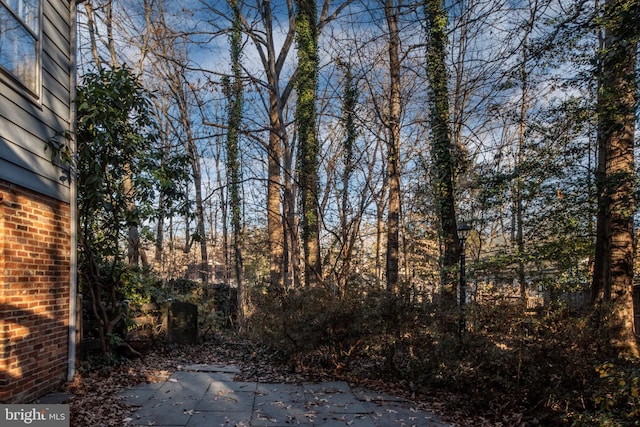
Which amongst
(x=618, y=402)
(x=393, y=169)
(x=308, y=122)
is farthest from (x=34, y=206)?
(x=393, y=169)

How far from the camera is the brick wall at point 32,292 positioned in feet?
12.4

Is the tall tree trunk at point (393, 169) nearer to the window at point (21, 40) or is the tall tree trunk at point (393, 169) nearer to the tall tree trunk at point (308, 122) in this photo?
the tall tree trunk at point (308, 122)

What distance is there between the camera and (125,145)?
19.2 ft

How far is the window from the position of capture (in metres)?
4.01

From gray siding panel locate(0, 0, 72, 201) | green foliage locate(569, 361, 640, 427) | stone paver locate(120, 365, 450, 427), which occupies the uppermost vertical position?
gray siding panel locate(0, 0, 72, 201)

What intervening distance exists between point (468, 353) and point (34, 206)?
519cm

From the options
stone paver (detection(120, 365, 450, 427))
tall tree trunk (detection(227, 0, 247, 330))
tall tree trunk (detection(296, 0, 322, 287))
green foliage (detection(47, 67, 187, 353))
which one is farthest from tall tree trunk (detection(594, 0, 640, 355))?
tall tree trunk (detection(227, 0, 247, 330))

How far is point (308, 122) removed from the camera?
35.2 feet

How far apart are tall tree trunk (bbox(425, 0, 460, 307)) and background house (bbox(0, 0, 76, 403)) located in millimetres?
6817

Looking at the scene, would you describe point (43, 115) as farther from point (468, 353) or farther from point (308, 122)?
point (308, 122)

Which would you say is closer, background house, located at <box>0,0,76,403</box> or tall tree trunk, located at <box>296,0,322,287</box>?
background house, located at <box>0,0,76,403</box>

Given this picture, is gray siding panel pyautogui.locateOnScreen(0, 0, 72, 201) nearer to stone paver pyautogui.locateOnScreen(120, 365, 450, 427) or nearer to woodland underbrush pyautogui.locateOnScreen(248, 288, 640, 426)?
stone paver pyautogui.locateOnScreen(120, 365, 450, 427)

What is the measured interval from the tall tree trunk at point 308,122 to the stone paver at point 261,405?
5.29m

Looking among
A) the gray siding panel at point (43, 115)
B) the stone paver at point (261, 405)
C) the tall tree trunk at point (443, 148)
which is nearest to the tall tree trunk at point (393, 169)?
the tall tree trunk at point (443, 148)
